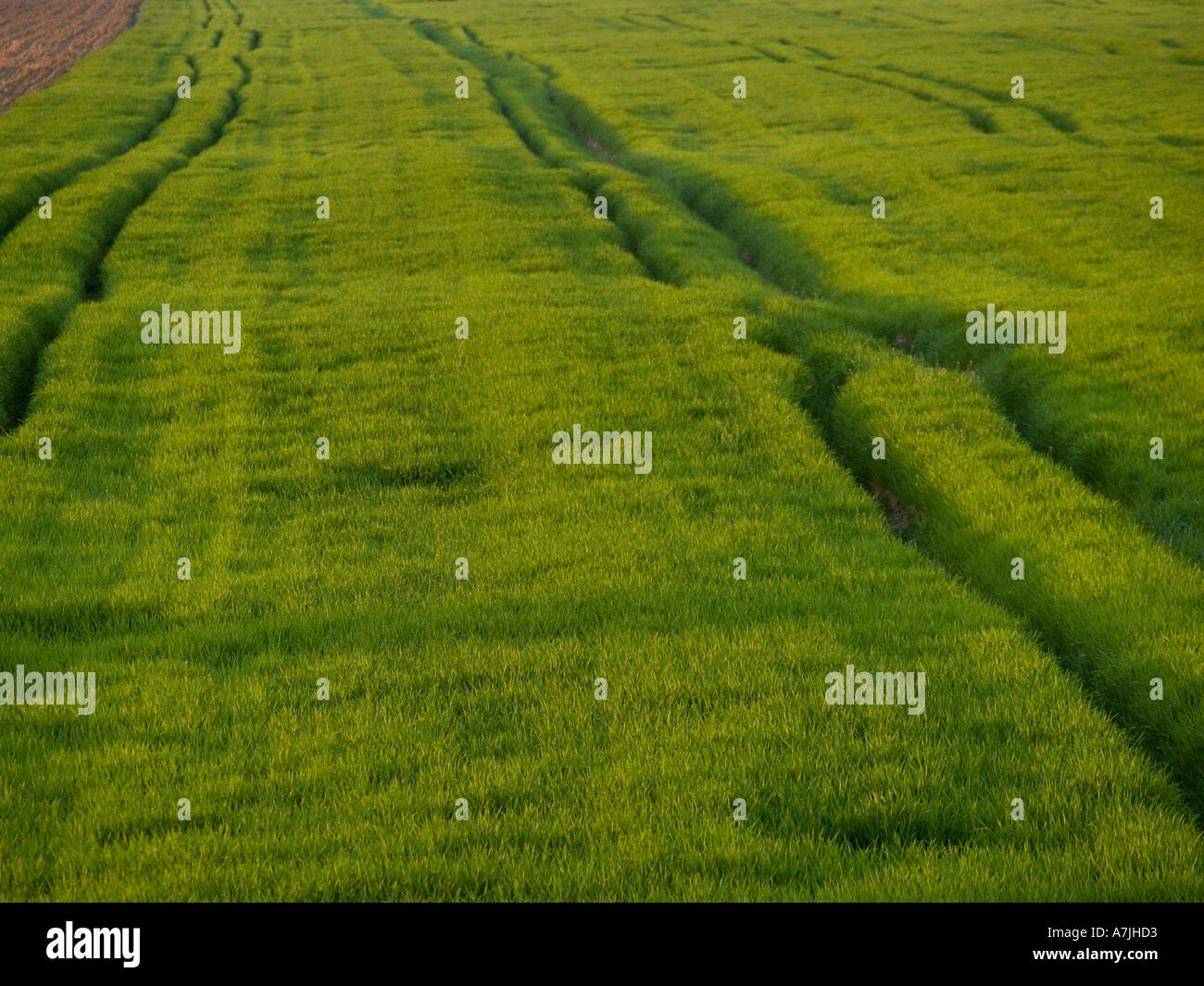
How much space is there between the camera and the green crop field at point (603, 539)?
6574 mm

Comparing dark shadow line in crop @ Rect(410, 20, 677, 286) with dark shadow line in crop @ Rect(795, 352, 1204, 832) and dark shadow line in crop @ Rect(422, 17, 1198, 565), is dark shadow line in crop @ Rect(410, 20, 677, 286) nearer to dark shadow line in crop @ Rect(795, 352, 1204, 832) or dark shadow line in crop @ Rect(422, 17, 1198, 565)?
dark shadow line in crop @ Rect(422, 17, 1198, 565)

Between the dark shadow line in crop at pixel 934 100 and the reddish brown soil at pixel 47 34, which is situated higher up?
the reddish brown soil at pixel 47 34

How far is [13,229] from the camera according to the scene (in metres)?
24.7

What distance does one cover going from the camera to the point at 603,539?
11.3m

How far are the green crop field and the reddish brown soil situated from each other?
110 feet

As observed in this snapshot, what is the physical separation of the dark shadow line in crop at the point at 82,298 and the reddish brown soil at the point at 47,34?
21.3 meters

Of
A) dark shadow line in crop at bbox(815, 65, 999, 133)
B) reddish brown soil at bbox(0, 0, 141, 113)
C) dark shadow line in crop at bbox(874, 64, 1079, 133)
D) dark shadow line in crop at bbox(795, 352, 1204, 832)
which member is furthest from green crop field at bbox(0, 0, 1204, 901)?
reddish brown soil at bbox(0, 0, 141, 113)

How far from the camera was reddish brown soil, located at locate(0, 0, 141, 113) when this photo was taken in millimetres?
58269

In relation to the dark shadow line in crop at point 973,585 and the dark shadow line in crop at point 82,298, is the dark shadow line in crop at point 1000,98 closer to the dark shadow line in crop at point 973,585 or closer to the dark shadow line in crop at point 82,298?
the dark shadow line in crop at point 973,585

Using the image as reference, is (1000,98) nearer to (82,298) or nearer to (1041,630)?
(82,298)

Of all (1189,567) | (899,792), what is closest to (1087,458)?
(1189,567)

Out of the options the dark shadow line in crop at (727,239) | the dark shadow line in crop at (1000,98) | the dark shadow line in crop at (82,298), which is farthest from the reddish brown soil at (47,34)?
the dark shadow line in crop at (1000,98)

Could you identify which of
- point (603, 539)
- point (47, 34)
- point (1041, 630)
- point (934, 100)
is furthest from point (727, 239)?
point (47, 34)

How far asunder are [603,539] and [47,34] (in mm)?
87700
